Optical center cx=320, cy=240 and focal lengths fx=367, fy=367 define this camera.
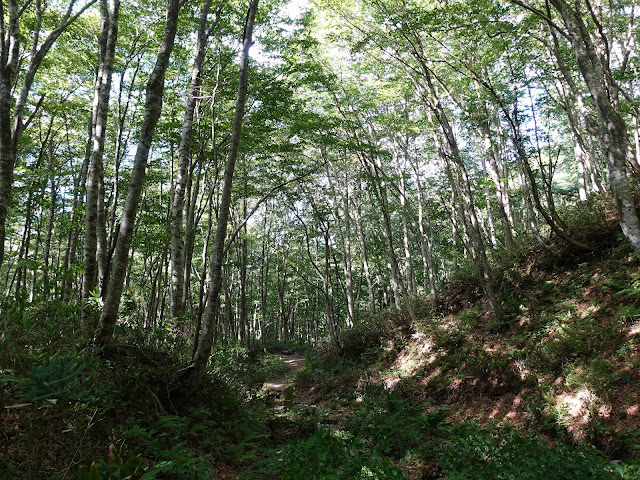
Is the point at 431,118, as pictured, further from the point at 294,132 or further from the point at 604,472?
the point at 604,472

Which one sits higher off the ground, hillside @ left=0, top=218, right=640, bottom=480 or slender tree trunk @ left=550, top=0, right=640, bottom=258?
slender tree trunk @ left=550, top=0, right=640, bottom=258

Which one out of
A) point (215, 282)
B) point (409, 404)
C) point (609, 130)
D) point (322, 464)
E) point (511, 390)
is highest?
point (609, 130)

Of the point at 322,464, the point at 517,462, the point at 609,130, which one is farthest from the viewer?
the point at 609,130

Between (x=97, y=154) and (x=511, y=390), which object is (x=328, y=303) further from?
(x=97, y=154)

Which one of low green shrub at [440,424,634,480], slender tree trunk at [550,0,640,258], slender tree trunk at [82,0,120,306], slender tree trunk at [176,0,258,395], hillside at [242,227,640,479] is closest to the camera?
low green shrub at [440,424,634,480]

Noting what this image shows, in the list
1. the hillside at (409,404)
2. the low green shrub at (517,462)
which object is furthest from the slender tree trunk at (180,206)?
the low green shrub at (517,462)

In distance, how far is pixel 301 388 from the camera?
12773 millimetres

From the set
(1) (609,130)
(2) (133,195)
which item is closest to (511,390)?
(1) (609,130)

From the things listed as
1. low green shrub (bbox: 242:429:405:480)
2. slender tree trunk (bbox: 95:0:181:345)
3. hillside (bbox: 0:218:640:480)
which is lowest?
low green shrub (bbox: 242:429:405:480)

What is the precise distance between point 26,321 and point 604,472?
5.81 m

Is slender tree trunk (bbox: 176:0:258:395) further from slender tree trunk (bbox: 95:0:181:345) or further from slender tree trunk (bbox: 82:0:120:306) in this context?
slender tree trunk (bbox: 82:0:120:306)

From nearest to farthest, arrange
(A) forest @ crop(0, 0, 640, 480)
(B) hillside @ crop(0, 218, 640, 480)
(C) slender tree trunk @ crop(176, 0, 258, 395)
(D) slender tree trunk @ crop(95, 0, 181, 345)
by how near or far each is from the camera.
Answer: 1. (B) hillside @ crop(0, 218, 640, 480)
2. (A) forest @ crop(0, 0, 640, 480)
3. (D) slender tree trunk @ crop(95, 0, 181, 345)
4. (C) slender tree trunk @ crop(176, 0, 258, 395)

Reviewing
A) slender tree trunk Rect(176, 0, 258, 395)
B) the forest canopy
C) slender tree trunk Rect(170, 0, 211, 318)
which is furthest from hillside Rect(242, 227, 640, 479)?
slender tree trunk Rect(170, 0, 211, 318)

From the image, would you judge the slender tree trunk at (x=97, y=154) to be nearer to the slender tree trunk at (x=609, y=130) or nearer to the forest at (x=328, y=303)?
the forest at (x=328, y=303)
